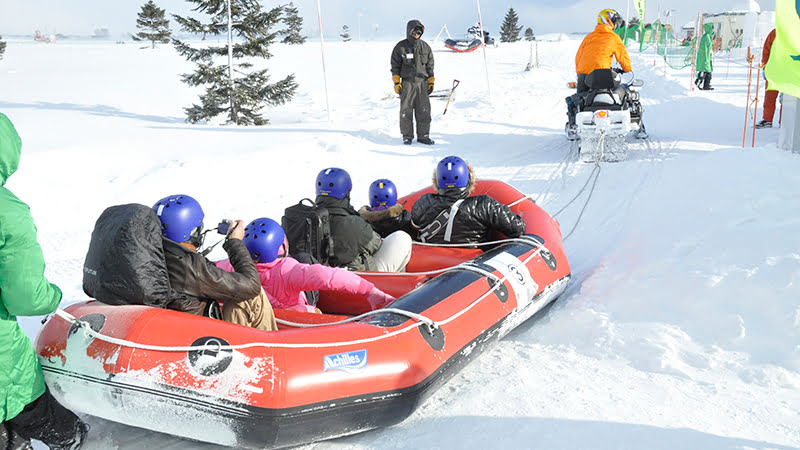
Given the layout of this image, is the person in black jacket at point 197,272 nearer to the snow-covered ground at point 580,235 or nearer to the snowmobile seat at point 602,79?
the snow-covered ground at point 580,235

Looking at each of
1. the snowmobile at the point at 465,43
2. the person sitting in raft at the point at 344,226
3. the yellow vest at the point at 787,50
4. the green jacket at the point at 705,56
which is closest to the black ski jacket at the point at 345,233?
the person sitting in raft at the point at 344,226

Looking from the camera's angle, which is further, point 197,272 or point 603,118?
point 603,118

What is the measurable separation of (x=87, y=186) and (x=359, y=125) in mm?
5673

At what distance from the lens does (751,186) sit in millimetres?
5074

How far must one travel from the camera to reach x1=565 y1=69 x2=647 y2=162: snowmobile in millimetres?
8258

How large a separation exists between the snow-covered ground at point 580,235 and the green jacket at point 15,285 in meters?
0.67

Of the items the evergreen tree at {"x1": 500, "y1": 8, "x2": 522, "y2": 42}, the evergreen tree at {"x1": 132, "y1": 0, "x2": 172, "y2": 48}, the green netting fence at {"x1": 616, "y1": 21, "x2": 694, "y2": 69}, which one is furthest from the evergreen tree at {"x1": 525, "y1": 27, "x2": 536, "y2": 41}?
the evergreen tree at {"x1": 132, "y1": 0, "x2": 172, "y2": 48}

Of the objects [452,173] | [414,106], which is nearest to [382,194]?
[452,173]

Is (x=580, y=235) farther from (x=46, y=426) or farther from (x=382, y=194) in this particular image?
(x=46, y=426)

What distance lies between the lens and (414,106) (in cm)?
1035

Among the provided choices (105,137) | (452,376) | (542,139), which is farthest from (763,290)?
(105,137)

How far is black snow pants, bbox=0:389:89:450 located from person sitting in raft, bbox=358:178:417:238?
259cm

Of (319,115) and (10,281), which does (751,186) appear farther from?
(319,115)

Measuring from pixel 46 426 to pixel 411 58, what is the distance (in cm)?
857
